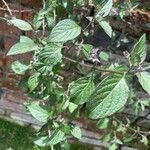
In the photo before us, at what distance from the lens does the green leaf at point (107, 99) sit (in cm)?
112

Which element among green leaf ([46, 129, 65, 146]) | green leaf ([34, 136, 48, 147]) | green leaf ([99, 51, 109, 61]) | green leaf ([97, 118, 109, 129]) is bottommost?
green leaf ([97, 118, 109, 129])

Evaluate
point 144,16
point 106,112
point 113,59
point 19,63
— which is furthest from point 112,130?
point 106,112

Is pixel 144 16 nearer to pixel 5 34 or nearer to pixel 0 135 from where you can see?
pixel 5 34

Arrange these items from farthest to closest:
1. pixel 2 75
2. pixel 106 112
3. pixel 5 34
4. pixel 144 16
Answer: pixel 2 75 < pixel 5 34 < pixel 144 16 < pixel 106 112

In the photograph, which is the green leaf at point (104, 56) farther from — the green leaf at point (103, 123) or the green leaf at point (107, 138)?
the green leaf at point (107, 138)

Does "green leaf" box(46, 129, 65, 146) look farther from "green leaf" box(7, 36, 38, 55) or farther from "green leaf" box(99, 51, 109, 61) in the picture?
"green leaf" box(99, 51, 109, 61)

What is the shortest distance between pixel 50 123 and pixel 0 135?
3.26ft

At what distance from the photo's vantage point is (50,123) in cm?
172

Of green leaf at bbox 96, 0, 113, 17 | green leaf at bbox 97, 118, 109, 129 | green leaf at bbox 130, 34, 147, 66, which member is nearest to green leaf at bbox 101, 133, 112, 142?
green leaf at bbox 97, 118, 109, 129

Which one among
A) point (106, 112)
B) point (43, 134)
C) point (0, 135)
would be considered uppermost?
point (106, 112)

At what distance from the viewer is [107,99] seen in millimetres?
1124

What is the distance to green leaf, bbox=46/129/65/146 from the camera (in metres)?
1.59

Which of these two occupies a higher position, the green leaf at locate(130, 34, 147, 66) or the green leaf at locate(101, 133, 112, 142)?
the green leaf at locate(130, 34, 147, 66)

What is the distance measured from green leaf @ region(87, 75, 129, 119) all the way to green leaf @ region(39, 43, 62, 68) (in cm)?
39
